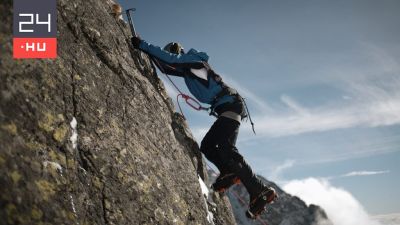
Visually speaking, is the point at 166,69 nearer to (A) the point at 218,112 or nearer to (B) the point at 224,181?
(A) the point at 218,112

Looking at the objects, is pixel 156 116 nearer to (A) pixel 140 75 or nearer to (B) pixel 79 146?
(A) pixel 140 75

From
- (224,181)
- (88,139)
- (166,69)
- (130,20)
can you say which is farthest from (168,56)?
(88,139)

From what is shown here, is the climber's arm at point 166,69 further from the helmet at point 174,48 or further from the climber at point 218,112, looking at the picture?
the helmet at point 174,48

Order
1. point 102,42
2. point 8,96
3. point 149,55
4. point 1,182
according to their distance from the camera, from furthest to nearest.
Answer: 1. point 149,55
2. point 102,42
3. point 8,96
4. point 1,182

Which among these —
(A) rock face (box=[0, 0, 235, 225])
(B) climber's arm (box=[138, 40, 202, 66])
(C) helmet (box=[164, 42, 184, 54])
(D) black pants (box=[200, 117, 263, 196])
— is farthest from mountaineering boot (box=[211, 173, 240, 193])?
(C) helmet (box=[164, 42, 184, 54])

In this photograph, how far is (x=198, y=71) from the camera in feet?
31.4

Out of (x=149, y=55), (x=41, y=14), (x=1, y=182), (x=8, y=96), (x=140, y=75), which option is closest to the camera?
(x=1, y=182)

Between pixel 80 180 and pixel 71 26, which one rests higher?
pixel 71 26

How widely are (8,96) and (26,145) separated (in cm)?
69

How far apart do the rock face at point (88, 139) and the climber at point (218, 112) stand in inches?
29.4

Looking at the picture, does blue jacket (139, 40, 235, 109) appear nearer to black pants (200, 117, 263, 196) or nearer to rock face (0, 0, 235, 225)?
black pants (200, 117, 263, 196)

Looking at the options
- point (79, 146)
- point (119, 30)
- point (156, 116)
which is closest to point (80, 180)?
point (79, 146)

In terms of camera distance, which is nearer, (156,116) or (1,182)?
(1,182)

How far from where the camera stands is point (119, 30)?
30.2 feet
